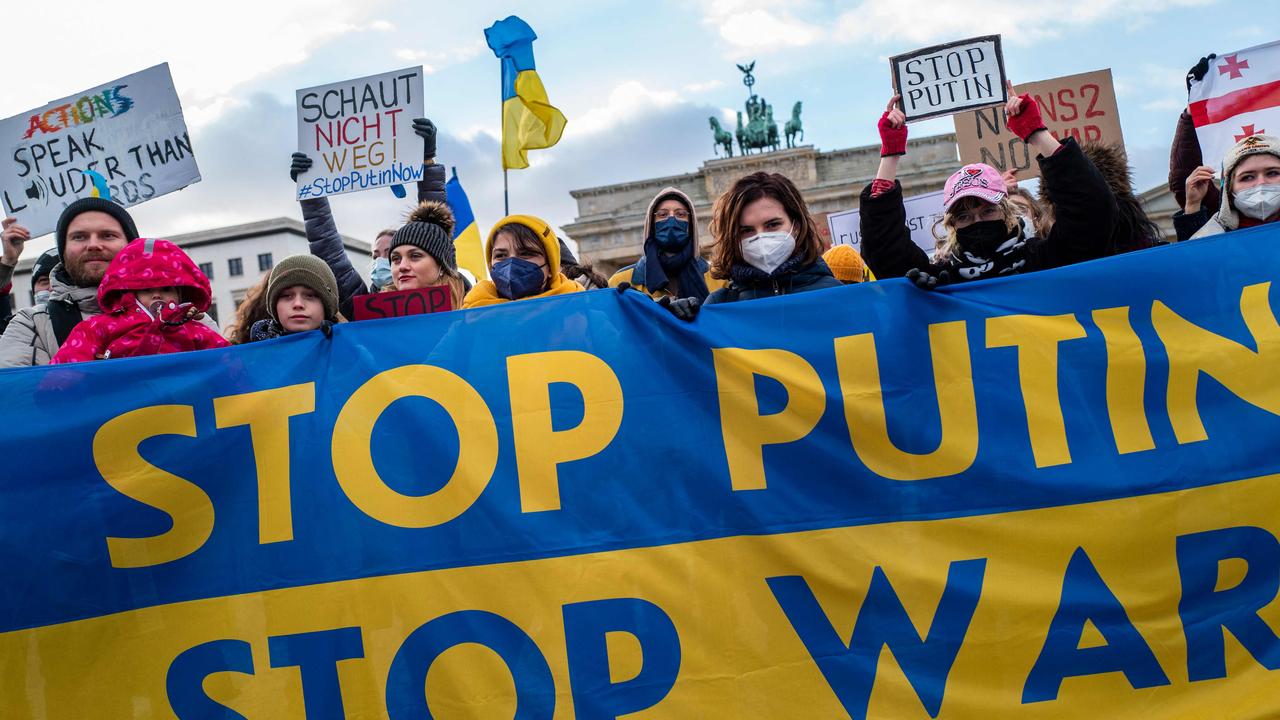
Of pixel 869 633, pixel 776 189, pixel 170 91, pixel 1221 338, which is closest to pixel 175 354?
pixel 776 189

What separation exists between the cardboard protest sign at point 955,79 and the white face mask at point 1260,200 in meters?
0.99

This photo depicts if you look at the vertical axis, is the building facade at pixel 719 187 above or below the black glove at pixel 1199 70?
above

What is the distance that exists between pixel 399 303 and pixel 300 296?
0.34 meters

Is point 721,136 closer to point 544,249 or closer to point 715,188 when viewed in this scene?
point 715,188

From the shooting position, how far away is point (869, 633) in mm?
3020

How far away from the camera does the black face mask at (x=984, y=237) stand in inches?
151

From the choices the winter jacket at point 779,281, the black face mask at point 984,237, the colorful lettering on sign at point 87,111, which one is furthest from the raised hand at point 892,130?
the colorful lettering on sign at point 87,111

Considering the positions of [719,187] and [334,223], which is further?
[719,187]

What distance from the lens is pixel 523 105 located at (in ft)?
21.2

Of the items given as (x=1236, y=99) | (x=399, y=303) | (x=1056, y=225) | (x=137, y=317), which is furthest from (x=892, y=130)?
(x=137, y=317)

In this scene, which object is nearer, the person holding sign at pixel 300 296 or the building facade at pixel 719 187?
the person holding sign at pixel 300 296

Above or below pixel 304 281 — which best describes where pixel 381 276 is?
above

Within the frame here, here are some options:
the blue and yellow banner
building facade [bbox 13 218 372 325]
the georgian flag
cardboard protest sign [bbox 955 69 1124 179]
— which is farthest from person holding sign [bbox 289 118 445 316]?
building facade [bbox 13 218 372 325]

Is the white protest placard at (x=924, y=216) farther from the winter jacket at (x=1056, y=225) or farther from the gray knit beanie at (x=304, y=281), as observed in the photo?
the gray knit beanie at (x=304, y=281)
